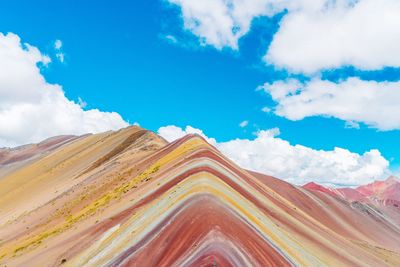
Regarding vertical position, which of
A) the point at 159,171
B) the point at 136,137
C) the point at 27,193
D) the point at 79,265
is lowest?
the point at 79,265

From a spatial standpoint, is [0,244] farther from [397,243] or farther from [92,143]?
[397,243]

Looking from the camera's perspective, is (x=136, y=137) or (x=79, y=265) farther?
(x=136, y=137)

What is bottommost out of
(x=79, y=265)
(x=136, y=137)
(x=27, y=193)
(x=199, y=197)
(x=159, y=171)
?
(x=79, y=265)

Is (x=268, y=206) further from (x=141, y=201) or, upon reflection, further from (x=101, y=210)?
(x=101, y=210)

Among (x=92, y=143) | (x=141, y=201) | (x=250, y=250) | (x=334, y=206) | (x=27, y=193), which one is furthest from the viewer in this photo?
(x=92, y=143)

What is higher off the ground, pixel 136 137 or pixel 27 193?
pixel 136 137

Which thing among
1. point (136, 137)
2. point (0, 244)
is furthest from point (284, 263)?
point (136, 137)

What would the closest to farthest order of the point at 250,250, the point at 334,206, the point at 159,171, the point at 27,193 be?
the point at 250,250 < the point at 159,171 < the point at 27,193 < the point at 334,206

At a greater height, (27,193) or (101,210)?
(27,193)

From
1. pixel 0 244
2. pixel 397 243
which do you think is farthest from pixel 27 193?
pixel 397 243
